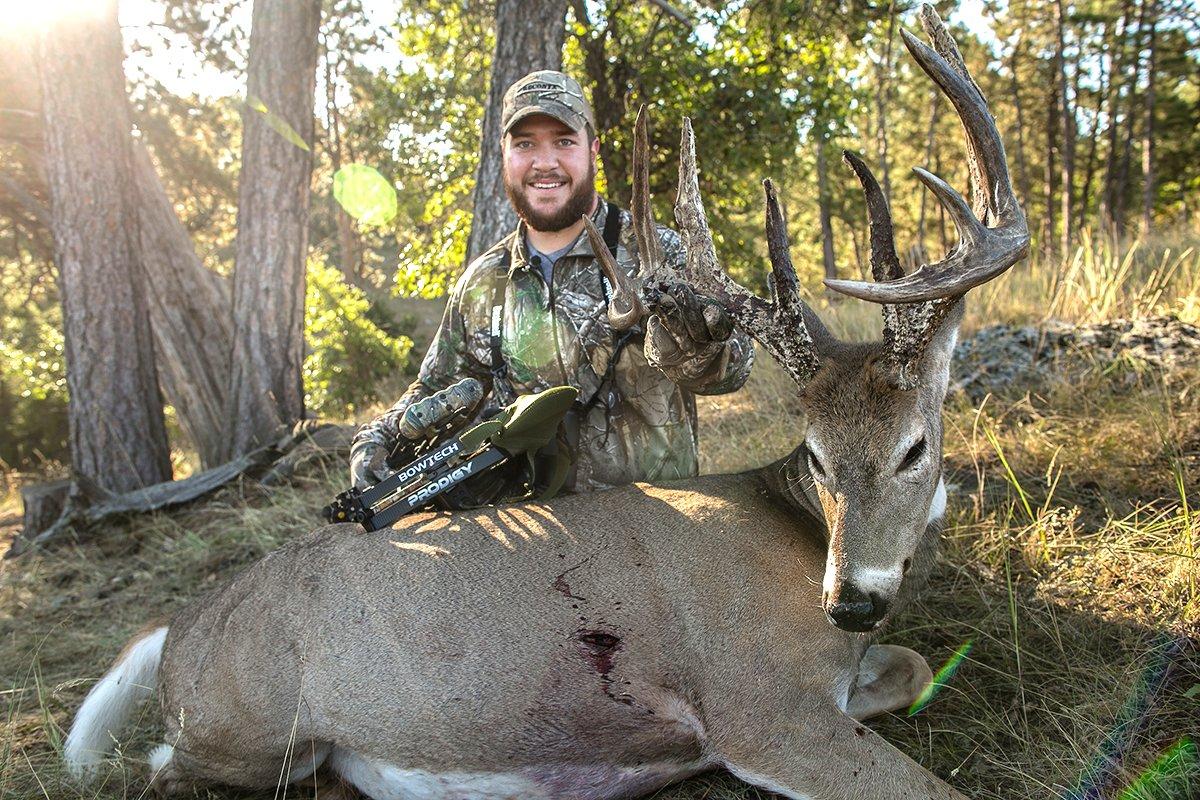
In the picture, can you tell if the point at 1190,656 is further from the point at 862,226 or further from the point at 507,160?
the point at 862,226

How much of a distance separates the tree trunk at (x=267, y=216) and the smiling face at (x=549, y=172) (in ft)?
13.1

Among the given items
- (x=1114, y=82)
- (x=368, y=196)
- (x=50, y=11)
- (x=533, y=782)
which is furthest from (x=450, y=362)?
(x=1114, y=82)

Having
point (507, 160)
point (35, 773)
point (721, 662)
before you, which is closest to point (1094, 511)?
point (721, 662)

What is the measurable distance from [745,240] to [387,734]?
34.4 ft

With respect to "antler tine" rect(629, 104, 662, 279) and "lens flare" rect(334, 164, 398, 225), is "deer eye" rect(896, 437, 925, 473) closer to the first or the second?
"antler tine" rect(629, 104, 662, 279)

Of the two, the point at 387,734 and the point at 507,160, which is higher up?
the point at 507,160

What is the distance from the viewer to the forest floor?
280cm

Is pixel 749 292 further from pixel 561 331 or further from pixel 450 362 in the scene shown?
pixel 450 362

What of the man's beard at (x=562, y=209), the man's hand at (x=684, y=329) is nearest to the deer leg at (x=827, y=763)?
the man's hand at (x=684, y=329)

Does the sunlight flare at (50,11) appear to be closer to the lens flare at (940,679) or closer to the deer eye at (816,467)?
the deer eye at (816,467)

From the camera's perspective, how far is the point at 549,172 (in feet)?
14.9

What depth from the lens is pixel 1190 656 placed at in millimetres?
2945

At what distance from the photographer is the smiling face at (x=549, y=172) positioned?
14.7 ft

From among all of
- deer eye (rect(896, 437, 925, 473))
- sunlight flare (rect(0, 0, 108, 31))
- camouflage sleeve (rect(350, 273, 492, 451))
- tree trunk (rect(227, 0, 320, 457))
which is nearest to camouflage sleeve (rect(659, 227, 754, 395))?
deer eye (rect(896, 437, 925, 473))
